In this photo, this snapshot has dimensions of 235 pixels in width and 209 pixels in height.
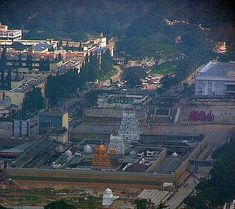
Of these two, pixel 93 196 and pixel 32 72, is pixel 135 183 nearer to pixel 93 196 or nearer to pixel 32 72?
pixel 93 196

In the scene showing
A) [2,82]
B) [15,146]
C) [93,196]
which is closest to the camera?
[93,196]

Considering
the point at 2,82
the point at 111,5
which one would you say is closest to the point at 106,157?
the point at 2,82

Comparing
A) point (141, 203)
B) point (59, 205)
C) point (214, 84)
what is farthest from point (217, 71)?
point (59, 205)

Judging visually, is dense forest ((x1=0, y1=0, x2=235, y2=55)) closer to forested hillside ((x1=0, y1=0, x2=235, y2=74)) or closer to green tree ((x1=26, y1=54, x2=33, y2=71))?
forested hillside ((x1=0, y1=0, x2=235, y2=74))

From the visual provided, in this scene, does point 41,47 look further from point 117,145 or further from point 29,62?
point 117,145

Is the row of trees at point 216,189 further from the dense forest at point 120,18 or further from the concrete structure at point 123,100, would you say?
the dense forest at point 120,18

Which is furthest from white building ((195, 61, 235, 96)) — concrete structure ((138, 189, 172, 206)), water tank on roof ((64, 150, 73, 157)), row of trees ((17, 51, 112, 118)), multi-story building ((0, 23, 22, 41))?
concrete structure ((138, 189, 172, 206))

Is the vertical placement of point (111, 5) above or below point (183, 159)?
above
